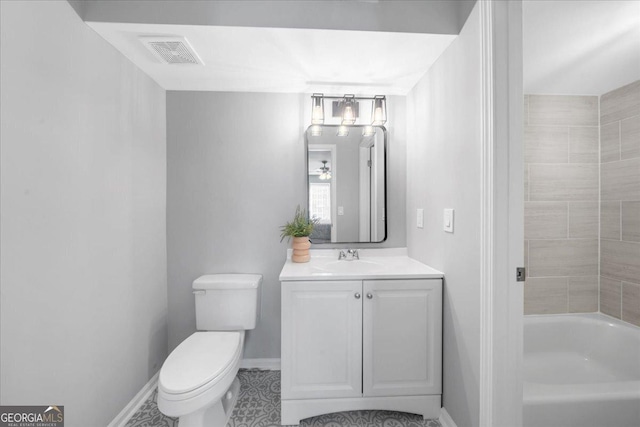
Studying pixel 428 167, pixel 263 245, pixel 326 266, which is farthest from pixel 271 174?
pixel 428 167

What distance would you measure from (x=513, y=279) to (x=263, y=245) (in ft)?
5.19

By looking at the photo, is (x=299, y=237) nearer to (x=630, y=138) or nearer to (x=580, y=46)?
(x=580, y=46)

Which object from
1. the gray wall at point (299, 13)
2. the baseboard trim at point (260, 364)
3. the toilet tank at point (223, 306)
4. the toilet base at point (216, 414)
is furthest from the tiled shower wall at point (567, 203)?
the toilet base at point (216, 414)

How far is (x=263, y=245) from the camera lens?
2.10 m

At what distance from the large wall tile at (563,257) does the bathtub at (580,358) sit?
346 mm

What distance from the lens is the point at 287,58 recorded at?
1.63m

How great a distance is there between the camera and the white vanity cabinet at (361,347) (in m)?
1.54

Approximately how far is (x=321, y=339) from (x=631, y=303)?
2179 mm

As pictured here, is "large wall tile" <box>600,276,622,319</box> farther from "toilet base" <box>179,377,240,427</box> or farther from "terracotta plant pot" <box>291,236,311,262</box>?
"toilet base" <box>179,377,240,427</box>

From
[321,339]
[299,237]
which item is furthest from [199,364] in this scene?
[299,237]

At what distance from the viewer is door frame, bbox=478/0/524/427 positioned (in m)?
1.12

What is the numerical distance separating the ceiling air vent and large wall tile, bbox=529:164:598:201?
2.48 metres

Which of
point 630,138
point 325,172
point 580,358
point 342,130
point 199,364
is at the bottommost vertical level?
point 580,358

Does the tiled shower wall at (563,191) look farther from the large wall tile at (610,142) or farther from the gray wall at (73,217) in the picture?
the gray wall at (73,217)
